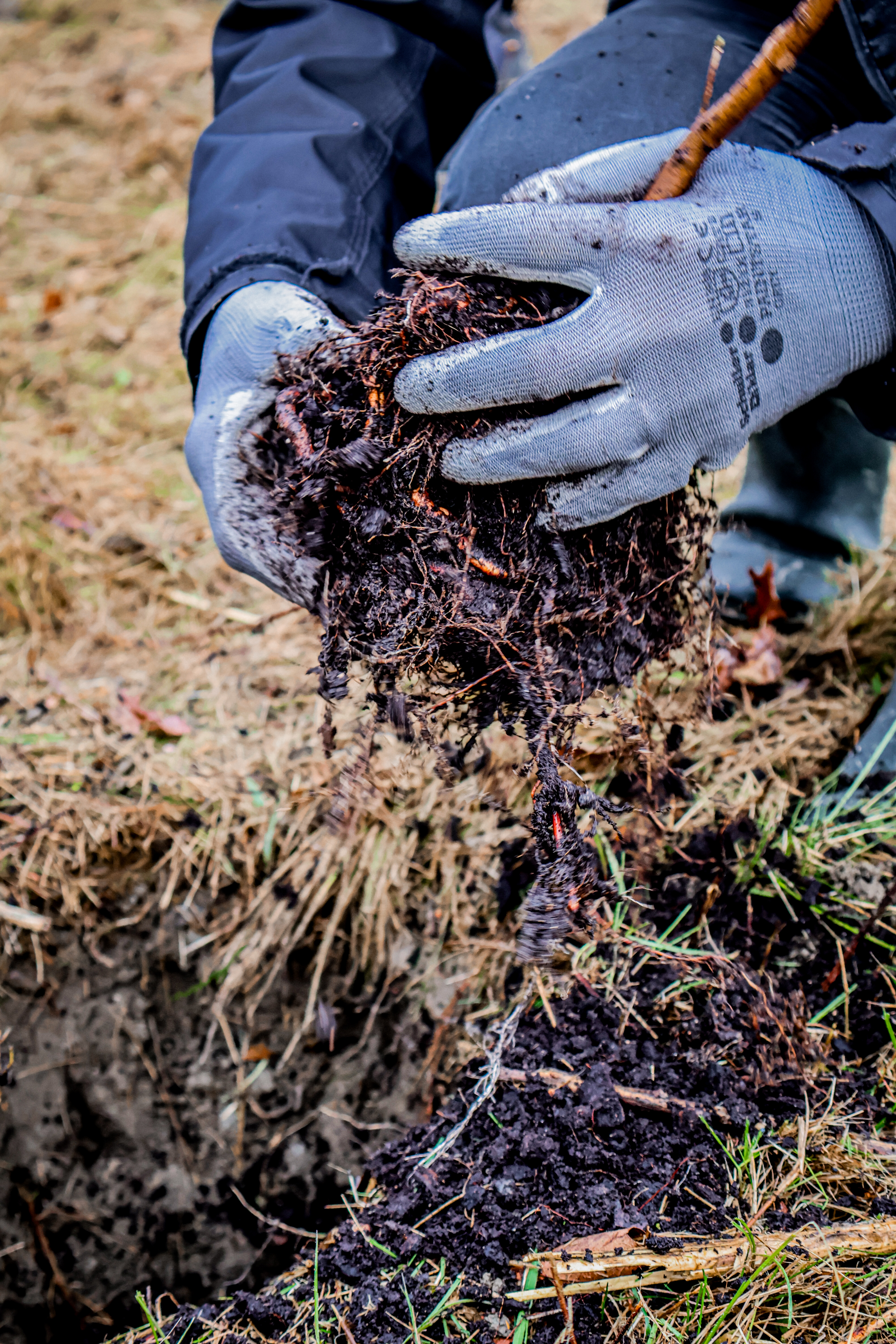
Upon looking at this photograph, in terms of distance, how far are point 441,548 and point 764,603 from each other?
1107 millimetres

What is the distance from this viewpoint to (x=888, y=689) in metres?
1.73

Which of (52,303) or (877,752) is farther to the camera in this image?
(52,303)

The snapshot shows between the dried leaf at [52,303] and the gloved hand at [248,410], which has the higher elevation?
the gloved hand at [248,410]

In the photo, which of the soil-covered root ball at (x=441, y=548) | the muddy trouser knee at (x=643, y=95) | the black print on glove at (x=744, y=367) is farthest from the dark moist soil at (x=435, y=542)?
the muddy trouser knee at (x=643, y=95)

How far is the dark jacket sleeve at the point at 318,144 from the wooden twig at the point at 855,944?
4.24 feet

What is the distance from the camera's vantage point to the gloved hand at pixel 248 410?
1.29 m

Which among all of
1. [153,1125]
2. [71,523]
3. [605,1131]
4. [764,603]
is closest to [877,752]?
[764,603]

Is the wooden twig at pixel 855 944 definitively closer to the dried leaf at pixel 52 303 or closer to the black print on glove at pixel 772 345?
the black print on glove at pixel 772 345

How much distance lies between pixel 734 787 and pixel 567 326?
993 mm

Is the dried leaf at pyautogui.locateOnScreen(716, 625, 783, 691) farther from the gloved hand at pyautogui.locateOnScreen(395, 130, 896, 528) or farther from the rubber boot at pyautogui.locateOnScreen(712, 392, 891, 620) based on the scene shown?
the gloved hand at pyautogui.locateOnScreen(395, 130, 896, 528)

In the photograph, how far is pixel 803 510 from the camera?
2064mm

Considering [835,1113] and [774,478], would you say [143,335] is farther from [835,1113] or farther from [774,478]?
[835,1113]

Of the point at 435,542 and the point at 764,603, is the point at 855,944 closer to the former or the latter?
the point at 764,603

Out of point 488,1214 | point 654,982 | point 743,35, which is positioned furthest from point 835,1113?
point 743,35
